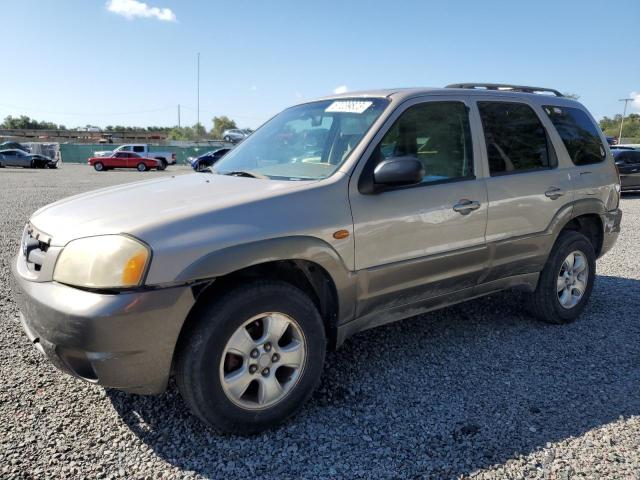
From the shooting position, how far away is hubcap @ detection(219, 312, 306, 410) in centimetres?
257

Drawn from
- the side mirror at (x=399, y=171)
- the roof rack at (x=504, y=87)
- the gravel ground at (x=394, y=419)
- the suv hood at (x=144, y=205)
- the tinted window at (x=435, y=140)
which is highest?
the roof rack at (x=504, y=87)

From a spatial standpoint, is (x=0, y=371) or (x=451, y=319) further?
(x=451, y=319)

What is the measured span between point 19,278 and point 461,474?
8.17ft

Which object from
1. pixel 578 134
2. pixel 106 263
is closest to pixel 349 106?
pixel 106 263

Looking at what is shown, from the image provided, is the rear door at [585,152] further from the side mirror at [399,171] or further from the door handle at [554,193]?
the side mirror at [399,171]

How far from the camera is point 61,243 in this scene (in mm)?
2451

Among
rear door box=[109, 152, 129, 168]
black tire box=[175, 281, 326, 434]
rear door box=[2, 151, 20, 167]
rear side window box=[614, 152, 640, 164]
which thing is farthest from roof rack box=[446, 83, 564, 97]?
rear door box=[2, 151, 20, 167]

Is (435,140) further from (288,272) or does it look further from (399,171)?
(288,272)

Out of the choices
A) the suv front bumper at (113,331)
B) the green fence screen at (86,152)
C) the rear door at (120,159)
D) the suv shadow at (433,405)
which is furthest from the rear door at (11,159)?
the suv front bumper at (113,331)

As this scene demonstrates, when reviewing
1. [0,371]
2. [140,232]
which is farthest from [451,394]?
[0,371]

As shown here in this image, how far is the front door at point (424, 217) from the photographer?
2.99 metres

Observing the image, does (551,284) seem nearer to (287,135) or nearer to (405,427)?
(405,427)

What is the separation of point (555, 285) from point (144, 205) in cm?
336

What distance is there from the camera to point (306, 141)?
3.49 meters
